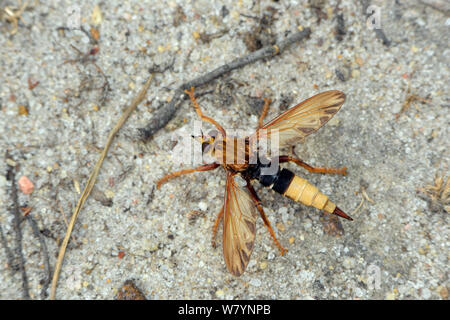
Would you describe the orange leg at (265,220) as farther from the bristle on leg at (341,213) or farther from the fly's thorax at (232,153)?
the bristle on leg at (341,213)

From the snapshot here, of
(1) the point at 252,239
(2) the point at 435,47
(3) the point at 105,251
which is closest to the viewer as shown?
(1) the point at 252,239

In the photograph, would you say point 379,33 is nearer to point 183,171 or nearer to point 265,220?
point 265,220

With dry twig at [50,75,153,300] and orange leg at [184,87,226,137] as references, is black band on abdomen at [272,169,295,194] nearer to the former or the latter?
orange leg at [184,87,226,137]

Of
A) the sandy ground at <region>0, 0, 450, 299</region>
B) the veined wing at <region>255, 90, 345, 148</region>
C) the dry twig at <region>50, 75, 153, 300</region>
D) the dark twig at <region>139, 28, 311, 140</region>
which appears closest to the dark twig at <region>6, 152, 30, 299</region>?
the sandy ground at <region>0, 0, 450, 299</region>

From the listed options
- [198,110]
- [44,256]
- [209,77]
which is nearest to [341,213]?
[198,110]

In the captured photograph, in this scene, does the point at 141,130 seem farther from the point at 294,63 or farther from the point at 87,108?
the point at 294,63
